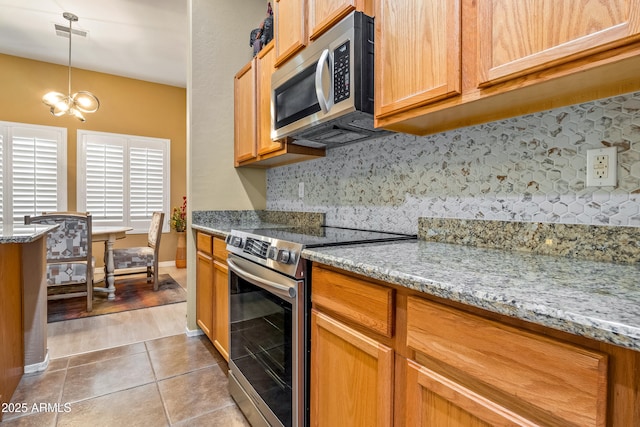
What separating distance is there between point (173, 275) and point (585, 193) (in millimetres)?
4816

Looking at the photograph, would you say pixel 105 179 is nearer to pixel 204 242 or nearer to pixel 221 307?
pixel 204 242

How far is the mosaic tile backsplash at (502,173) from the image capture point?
3.21ft

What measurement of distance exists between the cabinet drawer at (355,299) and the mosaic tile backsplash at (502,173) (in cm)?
67

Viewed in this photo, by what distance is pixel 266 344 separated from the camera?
146 centimetres

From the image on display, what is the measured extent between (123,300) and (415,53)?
12.3 feet

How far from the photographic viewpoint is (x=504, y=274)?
2.61 ft

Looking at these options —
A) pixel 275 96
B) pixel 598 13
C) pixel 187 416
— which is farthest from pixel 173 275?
pixel 598 13

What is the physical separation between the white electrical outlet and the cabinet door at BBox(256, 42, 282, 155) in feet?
5.15

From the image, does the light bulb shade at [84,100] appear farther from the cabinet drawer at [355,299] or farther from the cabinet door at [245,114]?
the cabinet drawer at [355,299]

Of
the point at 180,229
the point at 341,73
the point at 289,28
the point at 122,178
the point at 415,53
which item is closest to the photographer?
the point at 415,53

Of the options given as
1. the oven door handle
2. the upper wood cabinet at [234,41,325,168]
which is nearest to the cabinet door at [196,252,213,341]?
the oven door handle

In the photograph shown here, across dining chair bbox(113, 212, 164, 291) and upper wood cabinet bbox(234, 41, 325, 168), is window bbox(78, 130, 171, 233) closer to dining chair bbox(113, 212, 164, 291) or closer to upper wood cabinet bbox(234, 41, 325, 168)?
dining chair bbox(113, 212, 164, 291)

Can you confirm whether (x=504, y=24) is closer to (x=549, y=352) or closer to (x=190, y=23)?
(x=549, y=352)

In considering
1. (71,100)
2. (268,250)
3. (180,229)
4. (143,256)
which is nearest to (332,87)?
(268,250)
